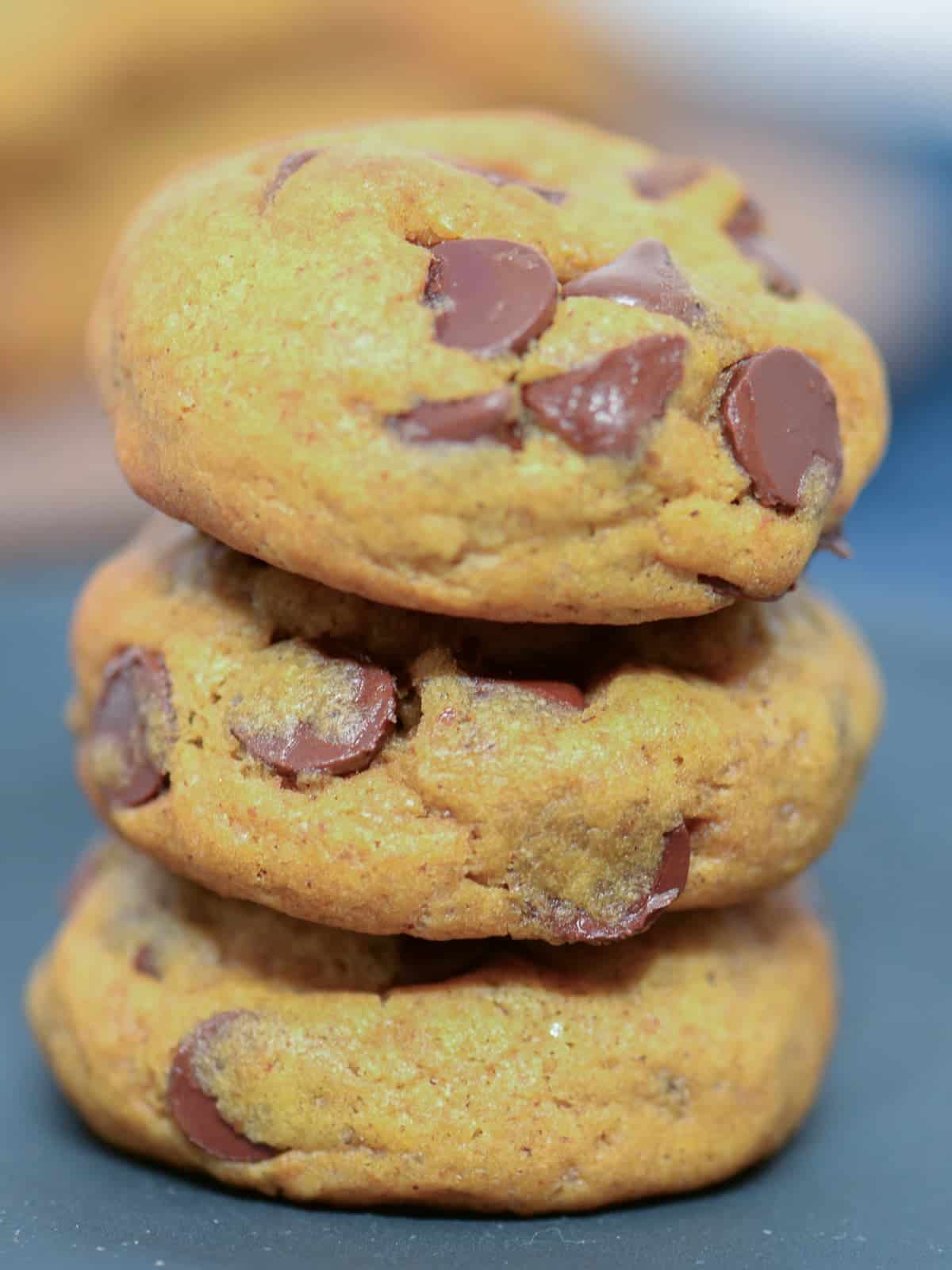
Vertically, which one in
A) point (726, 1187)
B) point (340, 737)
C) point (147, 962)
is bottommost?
point (726, 1187)

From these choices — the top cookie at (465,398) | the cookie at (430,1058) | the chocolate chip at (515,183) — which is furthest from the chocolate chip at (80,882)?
the chocolate chip at (515,183)

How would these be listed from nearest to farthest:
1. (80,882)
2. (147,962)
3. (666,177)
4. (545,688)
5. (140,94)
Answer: (545,688) < (147,962) < (666,177) < (80,882) < (140,94)

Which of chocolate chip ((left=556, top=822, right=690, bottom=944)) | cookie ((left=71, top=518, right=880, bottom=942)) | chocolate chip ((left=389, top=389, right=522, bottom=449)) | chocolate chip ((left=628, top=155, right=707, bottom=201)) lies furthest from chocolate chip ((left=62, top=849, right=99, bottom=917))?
chocolate chip ((left=628, top=155, right=707, bottom=201))

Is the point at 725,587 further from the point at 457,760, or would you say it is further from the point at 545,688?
the point at 457,760

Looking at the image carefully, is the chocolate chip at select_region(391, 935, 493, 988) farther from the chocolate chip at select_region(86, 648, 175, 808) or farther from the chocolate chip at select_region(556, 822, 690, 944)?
the chocolate chip at select_region(86, 648, 175, 808)

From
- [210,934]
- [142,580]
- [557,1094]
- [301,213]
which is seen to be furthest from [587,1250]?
[301,213]

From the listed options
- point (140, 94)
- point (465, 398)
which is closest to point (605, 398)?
point (465, 398)

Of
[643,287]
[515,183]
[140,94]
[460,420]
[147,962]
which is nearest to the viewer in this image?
[460,420]
